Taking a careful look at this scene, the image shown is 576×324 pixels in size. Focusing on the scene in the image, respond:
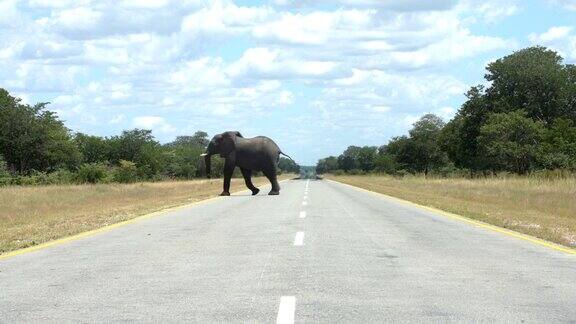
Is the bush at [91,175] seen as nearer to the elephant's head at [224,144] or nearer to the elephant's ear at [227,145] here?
the elephant's head at [224,144]

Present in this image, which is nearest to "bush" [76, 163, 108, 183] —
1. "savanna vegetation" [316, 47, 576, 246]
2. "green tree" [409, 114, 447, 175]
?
"savanna vegetation" [316, 47, 576, 246]

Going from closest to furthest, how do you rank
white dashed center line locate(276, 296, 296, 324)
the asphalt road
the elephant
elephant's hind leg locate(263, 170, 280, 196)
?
white dashed center line locate(276, 296, 296, 324) → the asphalt road → the elephant → elephant's hind leg locate(263, 170, 280, 196)

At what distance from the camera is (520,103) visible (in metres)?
75.0

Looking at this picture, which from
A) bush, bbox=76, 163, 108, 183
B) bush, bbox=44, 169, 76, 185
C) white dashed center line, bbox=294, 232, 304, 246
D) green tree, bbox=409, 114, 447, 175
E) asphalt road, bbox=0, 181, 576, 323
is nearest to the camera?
asphalt road, bbox=0, 181, 576, 323

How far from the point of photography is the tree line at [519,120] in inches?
2552

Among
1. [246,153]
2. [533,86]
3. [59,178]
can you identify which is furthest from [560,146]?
[59,178]

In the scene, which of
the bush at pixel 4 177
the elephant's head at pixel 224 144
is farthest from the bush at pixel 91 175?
the elephant's head at pixel 224 144

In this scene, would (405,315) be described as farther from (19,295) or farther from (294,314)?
(19,295)

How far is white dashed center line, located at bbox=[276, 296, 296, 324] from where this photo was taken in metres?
6.30

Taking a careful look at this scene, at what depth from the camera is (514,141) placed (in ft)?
217

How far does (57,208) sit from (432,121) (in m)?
102

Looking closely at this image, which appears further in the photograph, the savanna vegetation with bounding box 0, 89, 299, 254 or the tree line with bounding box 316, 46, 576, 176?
the tree line with bounding box 316, 46, 576, 176

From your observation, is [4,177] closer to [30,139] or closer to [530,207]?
[30,139]

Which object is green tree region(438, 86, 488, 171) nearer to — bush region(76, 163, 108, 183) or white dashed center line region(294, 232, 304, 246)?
bush region(76, 163, 108, 183)
